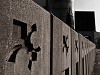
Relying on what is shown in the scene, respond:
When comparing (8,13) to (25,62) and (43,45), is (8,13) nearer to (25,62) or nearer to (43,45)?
(25,62)

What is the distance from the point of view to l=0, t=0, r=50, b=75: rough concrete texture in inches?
44.8

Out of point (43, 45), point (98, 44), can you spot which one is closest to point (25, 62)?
point (43, 45)

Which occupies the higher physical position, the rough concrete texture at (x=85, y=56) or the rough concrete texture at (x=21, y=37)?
the rough concrete texture at (x=21, y=37)

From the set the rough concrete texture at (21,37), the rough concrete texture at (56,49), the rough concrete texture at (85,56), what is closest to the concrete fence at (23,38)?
the rough concrete texture at (21,37)

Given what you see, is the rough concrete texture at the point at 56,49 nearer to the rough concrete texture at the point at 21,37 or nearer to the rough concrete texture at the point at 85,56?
the rough concrete texture at the point at 21,37

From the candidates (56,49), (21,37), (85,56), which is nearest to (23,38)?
(21,37)

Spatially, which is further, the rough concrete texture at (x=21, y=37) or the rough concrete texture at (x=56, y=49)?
the rough concrete texture at (x=56, y=49)

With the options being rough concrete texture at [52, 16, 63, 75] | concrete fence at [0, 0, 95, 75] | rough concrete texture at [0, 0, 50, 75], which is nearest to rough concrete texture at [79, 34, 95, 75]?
rough concrete texture at [52, 16, 63, 75]

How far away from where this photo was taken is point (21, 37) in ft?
4.53

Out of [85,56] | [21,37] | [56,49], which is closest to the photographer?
[21,37]

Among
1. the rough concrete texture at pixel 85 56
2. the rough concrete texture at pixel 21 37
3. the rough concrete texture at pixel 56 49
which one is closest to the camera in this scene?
the rough concrete texture at pixel 21 37

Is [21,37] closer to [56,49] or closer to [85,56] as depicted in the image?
[56,49]

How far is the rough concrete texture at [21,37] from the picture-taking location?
3.74 feet

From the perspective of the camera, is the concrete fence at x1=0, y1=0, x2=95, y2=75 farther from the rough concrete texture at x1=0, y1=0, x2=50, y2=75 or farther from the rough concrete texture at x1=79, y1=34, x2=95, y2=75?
the rough concrete texture at x1=79, y1=34, x2=95, y2=75
